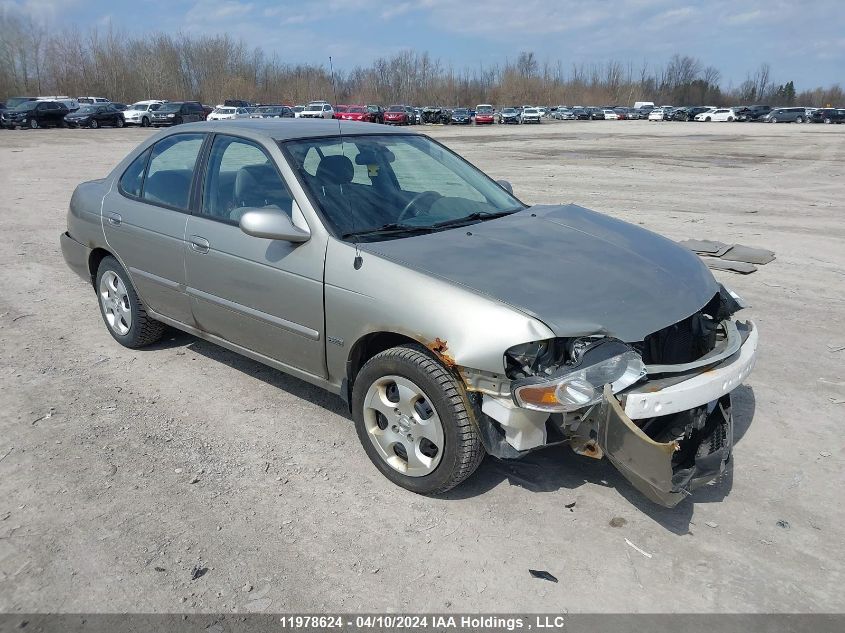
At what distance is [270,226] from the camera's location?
3514 mm

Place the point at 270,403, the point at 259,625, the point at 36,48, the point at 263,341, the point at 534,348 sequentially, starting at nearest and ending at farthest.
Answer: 1. the point at 259,625
2. the point at 534,348
3. the point at 263,341
4. the point at 270,403
5. the point at 36,48

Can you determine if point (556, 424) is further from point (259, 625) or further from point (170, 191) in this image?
point (170, 191)

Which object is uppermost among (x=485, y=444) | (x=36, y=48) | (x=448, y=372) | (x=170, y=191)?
(x=36, y=48)

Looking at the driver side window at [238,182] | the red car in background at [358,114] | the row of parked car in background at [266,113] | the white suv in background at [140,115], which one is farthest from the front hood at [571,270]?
the white suv in background at [140,115]

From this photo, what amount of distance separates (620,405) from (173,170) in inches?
134

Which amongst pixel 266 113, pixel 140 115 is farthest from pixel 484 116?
pixel 140 115

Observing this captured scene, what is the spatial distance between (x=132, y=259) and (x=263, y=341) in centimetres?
154

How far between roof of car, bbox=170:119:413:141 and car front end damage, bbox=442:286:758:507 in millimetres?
1903

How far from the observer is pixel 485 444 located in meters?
3.07

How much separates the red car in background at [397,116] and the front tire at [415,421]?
154 ft

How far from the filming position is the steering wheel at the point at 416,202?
153 inches

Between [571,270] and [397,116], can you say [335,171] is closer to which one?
[571,270]

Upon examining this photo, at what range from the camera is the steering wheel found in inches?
153

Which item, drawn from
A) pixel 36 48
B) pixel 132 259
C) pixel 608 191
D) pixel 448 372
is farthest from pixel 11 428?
pixel 36 48
